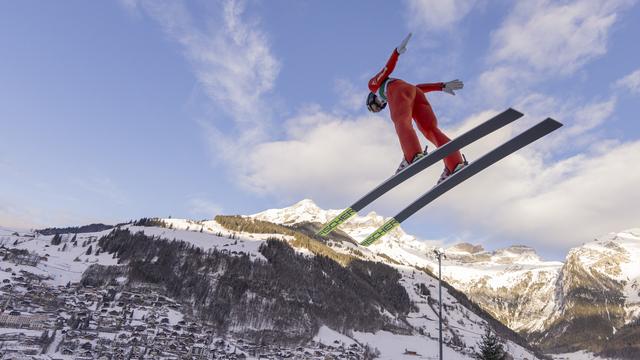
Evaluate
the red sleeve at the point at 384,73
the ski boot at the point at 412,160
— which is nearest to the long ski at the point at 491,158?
the ski boot at the point at 412,160

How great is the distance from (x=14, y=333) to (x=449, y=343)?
13300cm

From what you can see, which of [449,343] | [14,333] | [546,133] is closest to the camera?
[546,133]

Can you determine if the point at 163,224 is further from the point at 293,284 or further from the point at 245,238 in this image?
the point at 293,284

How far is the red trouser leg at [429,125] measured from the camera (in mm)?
7477

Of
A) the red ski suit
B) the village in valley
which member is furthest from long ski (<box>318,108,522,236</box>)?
the village in valley

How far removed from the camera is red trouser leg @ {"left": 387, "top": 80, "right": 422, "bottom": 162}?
24.3 feet

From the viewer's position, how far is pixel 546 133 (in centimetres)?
673

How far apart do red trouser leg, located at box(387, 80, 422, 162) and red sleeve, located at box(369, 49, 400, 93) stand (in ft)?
0.92

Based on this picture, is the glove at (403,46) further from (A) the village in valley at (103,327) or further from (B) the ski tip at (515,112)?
(A) the village in valley at (103,327)

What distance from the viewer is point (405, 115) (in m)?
7.46

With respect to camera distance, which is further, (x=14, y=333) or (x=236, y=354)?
(x=236, y=354)

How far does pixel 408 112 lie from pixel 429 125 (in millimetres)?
553

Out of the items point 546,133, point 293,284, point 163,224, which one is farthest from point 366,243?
point 163,224

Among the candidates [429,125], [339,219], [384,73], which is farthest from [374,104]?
[339,219]
